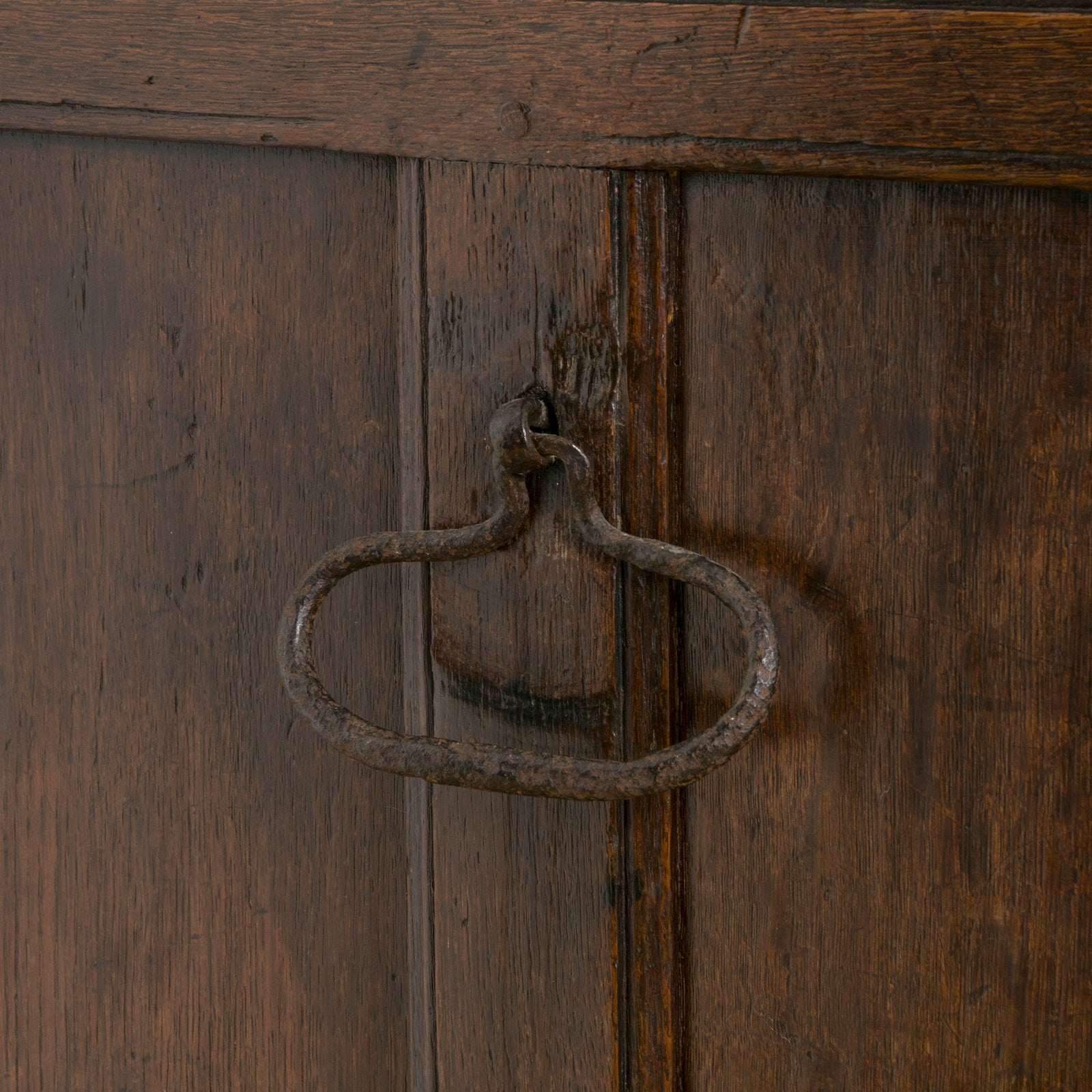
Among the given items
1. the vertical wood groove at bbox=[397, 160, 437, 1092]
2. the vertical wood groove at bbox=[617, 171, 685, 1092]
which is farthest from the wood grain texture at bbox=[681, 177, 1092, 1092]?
the vertical wood groove at bbox=[397, 160, 437, 1092]

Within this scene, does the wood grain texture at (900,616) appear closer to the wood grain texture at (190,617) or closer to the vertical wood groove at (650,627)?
the vertical wood groove at (650,627)

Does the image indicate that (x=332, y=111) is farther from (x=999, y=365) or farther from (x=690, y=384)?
(x=999, y=365)

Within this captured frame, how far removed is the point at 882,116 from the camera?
1.47ft

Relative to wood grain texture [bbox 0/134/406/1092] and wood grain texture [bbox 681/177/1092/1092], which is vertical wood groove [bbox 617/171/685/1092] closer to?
wood grain texture [bbox 681/177/1092/1092]

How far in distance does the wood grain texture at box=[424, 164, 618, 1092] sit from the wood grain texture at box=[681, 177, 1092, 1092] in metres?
0.04

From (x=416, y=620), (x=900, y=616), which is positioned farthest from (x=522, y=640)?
(x=900, y=616)

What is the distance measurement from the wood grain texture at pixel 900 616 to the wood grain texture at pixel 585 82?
1.0 inches

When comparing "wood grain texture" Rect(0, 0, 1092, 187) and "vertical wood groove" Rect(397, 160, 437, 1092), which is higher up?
"wood grain texture" Rect(0, 0, 1092, 187)

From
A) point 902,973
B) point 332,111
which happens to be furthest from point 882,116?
point 902,973

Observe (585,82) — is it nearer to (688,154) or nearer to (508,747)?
(688,154)

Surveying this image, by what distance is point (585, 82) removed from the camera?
480mm

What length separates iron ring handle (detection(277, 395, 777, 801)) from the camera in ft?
1.53

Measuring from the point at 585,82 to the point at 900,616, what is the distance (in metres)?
0.26

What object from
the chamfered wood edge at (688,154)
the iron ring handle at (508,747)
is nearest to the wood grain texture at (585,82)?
the chamfered wood edge at (688,154)
